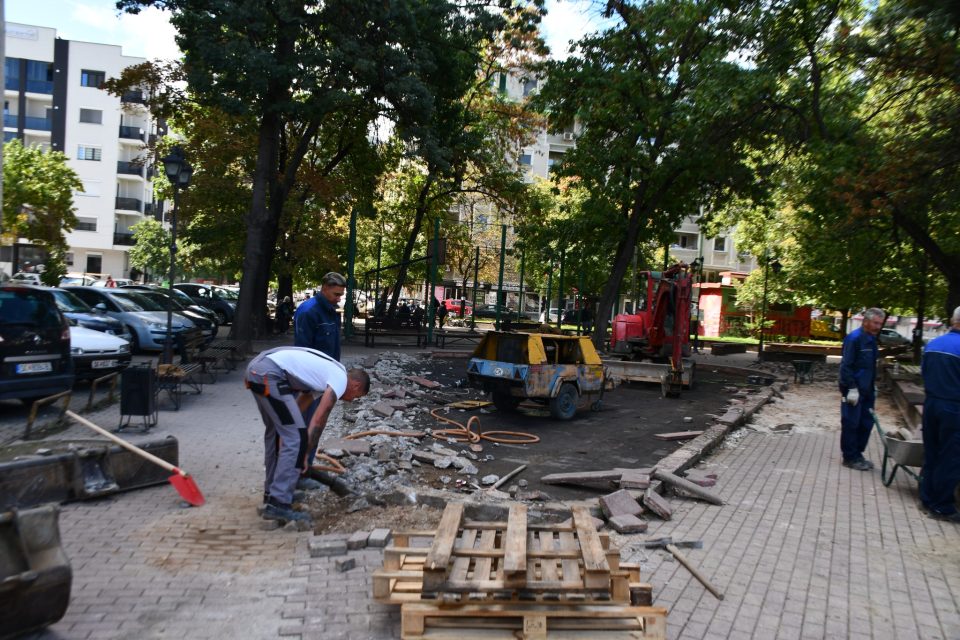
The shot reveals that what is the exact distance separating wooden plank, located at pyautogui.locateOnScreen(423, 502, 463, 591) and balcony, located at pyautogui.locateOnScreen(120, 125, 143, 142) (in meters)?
62.1

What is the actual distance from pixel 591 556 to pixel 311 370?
8.97 ft

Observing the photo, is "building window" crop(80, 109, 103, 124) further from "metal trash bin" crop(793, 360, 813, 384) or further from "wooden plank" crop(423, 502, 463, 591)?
"wooden plank" crop(423, 502, 463, 591)

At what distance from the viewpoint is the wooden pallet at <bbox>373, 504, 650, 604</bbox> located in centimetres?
364

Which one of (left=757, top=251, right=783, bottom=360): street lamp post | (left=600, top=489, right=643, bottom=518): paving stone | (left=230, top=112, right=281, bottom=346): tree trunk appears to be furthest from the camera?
(left=757, top=251, right=783, bottom=360): street lamp post

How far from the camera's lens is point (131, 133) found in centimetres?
5709

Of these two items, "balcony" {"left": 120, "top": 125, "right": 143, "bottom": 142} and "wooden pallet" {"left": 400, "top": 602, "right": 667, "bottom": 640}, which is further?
"balcony" {"left": 120, "top": 125, "right": 143, "bottom": 142}

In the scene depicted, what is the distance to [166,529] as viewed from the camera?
5.41m

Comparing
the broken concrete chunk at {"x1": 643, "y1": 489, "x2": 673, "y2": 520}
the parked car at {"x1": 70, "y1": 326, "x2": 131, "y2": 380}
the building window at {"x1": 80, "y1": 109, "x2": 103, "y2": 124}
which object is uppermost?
the building window at {"x1": 80, "y1": 109, "x2": 103, "y2": 124}

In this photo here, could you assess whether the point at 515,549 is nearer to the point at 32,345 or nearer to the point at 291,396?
the point at 291,396

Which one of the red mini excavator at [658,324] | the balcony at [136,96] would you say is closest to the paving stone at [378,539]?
the red mini excavator at [658,324]

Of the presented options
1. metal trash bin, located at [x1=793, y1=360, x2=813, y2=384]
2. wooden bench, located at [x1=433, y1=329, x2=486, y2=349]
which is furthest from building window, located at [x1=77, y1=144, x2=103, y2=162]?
metal trash bin, located at [x1=793, y1=360, x2=813, y2=384]

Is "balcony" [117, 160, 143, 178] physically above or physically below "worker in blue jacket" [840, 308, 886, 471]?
above

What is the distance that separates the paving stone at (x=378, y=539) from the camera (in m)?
5.20

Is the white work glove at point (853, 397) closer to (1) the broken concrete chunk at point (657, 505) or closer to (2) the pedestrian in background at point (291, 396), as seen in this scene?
(1) the broken concrete chunk at point (657, 505)
